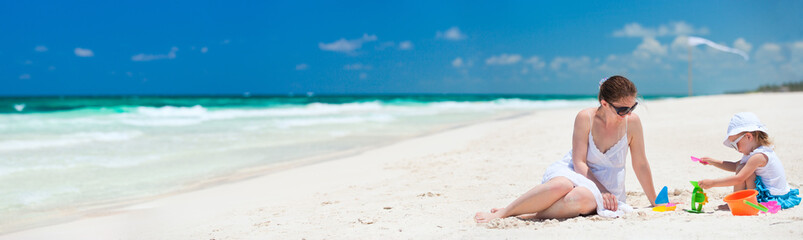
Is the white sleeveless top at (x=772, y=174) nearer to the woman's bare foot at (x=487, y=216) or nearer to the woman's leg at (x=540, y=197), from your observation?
the woman's leg at (x=540, y=197)

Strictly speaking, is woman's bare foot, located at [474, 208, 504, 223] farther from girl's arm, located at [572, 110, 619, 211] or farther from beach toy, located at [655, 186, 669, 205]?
beach toy, located at [655, 186, 669, 205]

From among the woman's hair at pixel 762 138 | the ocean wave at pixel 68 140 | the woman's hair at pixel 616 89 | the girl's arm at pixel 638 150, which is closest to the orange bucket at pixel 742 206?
the woman's hair at pixel 762 138

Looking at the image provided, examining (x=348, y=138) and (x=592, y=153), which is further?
(x=348, y=138)

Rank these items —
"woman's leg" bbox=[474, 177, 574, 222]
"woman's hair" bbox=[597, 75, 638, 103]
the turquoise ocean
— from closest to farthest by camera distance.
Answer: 1. "woman's hair" bbox=[597, 75, 638, 103]
2. "woman's leg" bbox=[474, 177, 574, 222]
3. the turquoise ocean

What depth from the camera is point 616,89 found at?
3279mm

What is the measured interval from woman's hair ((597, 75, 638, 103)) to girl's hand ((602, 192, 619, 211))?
0.60 meters

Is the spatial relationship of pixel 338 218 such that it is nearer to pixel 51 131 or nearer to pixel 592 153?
pixel 592 153

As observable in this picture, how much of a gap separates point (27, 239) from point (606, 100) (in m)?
4.07

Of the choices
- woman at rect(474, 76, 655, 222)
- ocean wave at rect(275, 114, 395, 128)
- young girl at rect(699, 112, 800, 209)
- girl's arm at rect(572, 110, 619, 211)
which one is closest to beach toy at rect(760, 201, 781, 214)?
young girl at rect(699, 112, 800, 209)

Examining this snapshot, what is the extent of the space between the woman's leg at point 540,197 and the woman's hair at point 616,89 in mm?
563

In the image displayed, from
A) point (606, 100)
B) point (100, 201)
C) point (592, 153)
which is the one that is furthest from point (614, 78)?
point (100, 201)

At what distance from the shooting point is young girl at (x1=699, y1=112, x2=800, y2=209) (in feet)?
11.1

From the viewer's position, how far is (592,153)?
354 centimetres

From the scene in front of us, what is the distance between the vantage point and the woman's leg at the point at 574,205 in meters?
3.36
